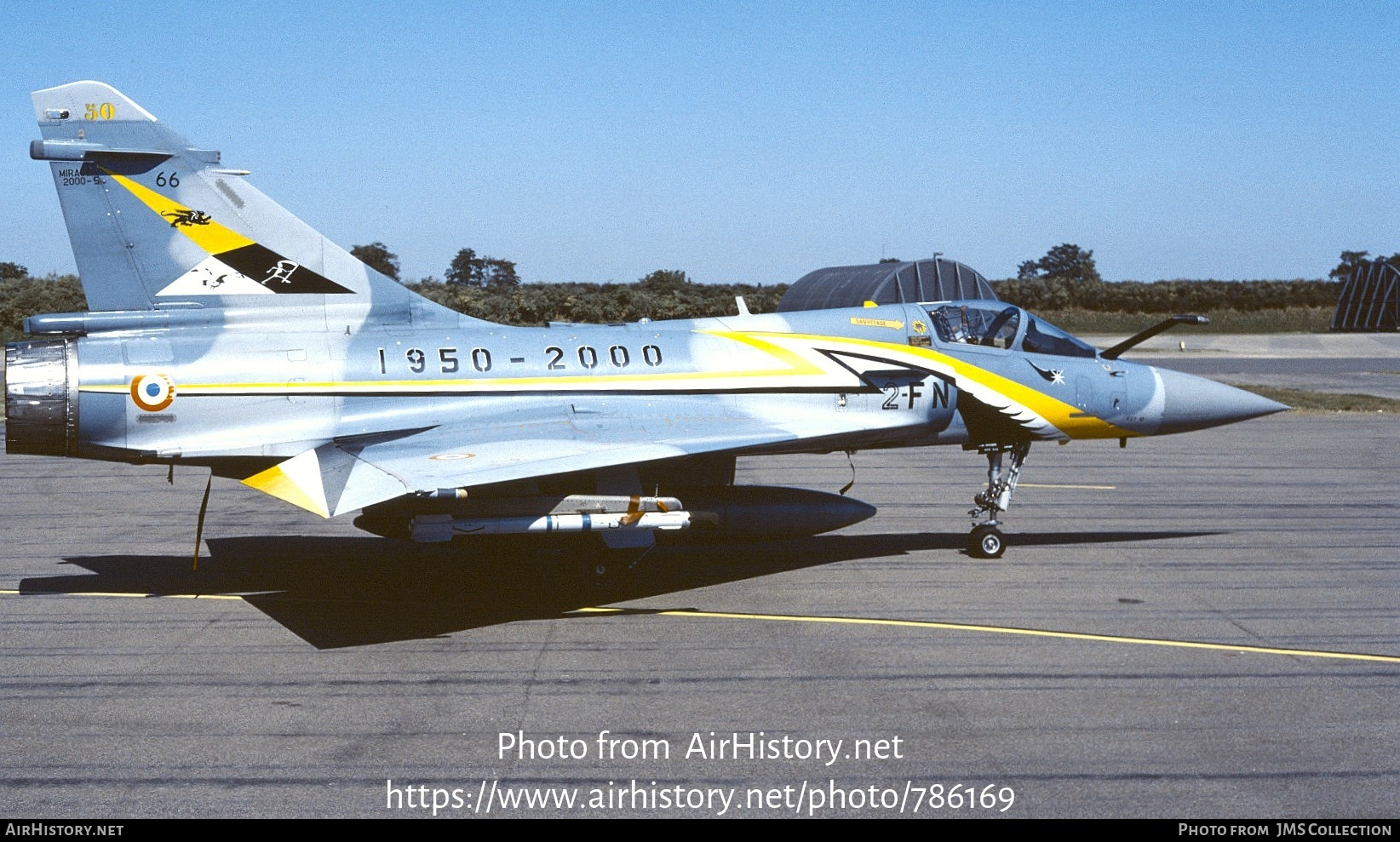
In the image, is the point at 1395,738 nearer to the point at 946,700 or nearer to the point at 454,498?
the point at 946,700

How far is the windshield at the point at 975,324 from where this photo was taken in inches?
564

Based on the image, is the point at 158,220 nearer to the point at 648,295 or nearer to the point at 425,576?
the point at 425,576

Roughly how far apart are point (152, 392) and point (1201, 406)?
12.3 meters

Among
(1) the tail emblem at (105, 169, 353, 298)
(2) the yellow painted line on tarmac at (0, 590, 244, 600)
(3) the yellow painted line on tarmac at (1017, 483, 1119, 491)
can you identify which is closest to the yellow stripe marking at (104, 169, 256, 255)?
(1) the tail emblem at (105, 169, 353, 298)

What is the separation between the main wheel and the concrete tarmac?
7.1 inches

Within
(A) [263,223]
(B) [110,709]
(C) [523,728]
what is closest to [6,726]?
(B) [110,709]

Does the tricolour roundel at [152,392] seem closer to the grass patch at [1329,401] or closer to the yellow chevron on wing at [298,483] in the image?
the yellow chevron on wing at [298,483]

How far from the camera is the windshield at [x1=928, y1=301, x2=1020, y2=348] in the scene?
14328mm

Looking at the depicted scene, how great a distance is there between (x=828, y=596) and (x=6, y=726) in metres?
7.50

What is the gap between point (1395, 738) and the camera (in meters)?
8.17

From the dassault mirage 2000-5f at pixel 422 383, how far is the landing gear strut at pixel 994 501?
0.12 feet

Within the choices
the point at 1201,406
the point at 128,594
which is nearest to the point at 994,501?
the point at 1201,406

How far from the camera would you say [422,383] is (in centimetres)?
1252

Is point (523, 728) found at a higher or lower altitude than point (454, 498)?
lower
